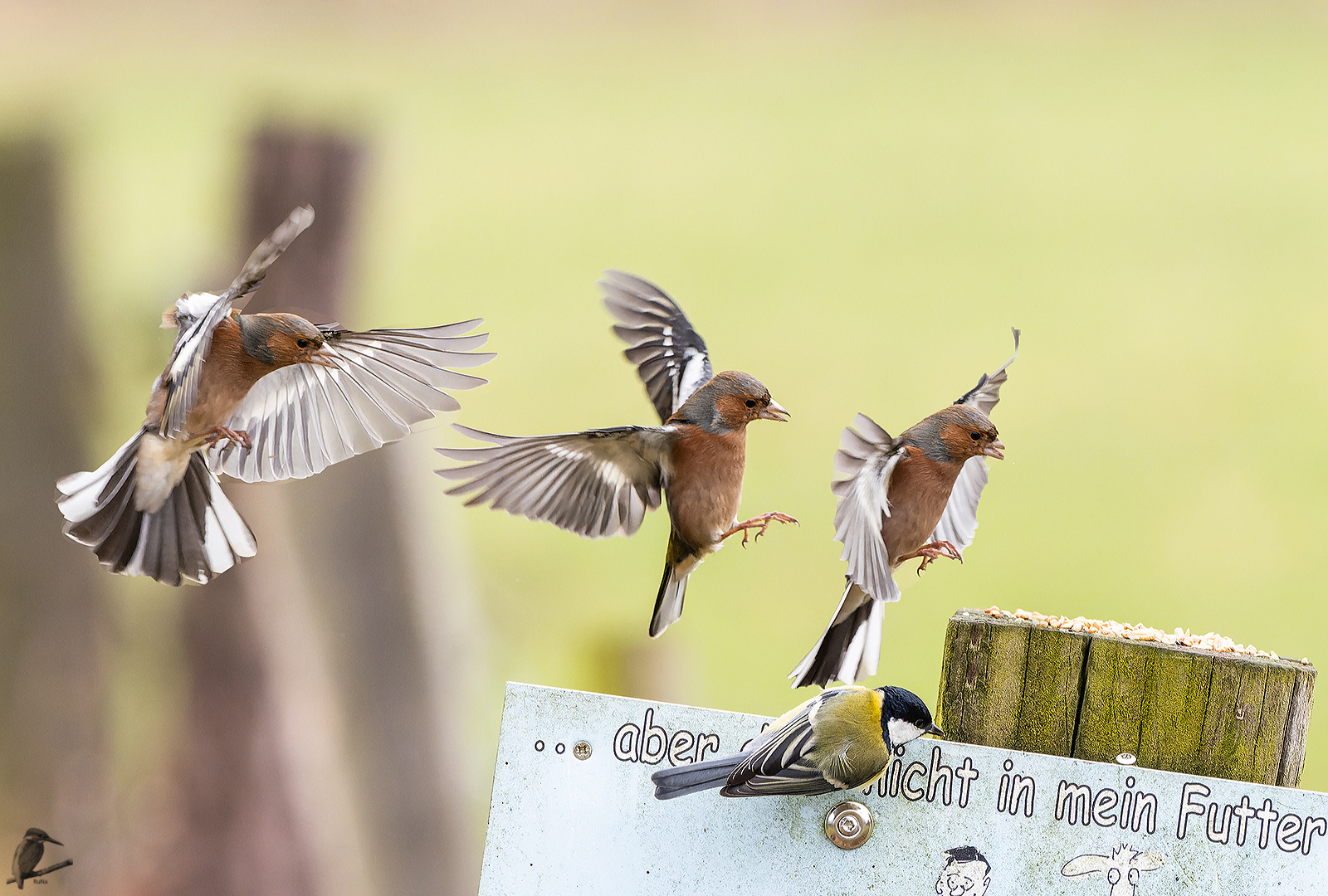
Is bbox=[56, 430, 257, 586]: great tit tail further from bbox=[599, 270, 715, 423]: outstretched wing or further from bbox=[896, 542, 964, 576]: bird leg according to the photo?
bbox=[896, 542, 964, 576]: bird leg

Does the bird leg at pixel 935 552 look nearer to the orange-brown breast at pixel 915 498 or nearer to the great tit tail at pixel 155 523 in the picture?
the orange-brown breast at pixel 915 498

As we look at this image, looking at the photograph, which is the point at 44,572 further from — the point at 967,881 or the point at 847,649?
the point at 967,881

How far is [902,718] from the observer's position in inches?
42.3

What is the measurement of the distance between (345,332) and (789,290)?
217cm

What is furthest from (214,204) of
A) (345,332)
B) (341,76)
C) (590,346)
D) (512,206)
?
(345,332)

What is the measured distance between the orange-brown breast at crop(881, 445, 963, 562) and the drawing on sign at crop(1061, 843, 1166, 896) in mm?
400

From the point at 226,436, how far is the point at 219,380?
0.07m

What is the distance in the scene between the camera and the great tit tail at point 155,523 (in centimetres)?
114

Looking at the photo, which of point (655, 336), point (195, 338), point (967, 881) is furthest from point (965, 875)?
point (195, 338)

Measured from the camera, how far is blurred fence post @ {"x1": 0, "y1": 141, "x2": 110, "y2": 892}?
2.63 m

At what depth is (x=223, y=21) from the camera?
297 centimetres

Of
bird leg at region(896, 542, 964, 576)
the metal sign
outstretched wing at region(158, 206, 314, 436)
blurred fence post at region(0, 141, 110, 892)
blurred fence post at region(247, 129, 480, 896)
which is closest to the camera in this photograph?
outstretched wing at region(158, 206, 314, 436)

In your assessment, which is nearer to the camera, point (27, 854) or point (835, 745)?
point (835, 745)

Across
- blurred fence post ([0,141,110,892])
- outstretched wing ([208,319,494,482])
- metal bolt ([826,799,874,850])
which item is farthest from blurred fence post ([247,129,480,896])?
metal bolt ([826,799,874,850])
